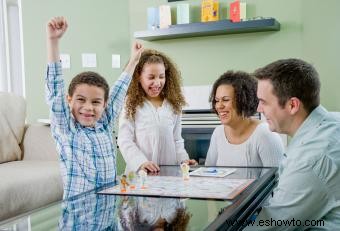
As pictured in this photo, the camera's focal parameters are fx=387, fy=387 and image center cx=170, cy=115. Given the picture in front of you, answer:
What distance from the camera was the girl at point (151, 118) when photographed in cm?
177

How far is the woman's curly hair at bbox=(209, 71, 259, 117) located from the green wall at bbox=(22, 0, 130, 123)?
2027 mm

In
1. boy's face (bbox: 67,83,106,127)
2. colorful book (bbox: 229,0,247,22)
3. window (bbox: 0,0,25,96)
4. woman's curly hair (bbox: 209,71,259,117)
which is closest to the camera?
boy's face (bbox: 67,83,106,127)

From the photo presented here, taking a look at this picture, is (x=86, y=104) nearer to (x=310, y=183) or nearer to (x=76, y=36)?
(x=310, y=183)

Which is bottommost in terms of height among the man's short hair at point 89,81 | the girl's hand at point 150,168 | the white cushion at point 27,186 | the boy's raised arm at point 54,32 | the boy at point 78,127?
Answer: the white cushion at point 27,186

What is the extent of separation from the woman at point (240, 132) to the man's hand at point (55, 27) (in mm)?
746

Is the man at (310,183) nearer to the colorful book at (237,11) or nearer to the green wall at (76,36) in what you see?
the colorful book at (237,11)

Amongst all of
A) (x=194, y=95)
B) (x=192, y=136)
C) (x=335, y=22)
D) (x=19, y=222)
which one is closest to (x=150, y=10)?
(x=194, y=95)

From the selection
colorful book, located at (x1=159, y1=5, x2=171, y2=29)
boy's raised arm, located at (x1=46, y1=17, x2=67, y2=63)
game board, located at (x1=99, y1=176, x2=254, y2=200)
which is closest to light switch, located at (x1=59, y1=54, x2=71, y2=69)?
colorful book, located at (x1=159, y1=5, x2=171, y2=29)

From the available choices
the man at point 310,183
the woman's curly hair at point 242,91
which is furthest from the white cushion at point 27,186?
the man at point 310,183

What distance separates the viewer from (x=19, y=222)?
853 mm

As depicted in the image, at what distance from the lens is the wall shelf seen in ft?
9.68

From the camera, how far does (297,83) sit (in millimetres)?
1104

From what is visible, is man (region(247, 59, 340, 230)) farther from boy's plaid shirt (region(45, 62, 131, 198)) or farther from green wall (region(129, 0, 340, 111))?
green wall (region(129, 0, 340, 111))

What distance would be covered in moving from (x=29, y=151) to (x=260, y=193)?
1.82m
